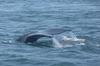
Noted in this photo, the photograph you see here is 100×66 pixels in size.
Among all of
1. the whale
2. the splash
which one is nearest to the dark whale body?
the whale

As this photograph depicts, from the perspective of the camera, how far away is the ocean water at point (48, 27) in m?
19.7

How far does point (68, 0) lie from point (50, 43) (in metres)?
16.2

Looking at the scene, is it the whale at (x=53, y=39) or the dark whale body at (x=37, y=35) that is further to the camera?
the whale at (x=53, y=39)

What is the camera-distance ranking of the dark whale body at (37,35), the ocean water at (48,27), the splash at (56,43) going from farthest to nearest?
the splash at (56,43), the dark whale body at (37,35), the ocean water at (48,27)

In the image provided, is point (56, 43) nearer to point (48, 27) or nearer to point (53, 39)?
point (53, 39)

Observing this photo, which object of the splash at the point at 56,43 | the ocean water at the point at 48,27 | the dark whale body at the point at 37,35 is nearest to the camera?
the ocean water at the point at 48,27

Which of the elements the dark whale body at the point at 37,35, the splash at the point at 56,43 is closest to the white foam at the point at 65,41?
the splash at the point at 56,43

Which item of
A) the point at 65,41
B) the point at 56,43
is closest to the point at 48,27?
the point at 65,41

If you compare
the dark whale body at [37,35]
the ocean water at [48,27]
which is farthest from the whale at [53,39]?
the ocean water at [48,27]

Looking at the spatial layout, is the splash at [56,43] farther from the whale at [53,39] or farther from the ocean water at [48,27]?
the ocean water at [48,27]

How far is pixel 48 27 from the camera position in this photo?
86.4ft

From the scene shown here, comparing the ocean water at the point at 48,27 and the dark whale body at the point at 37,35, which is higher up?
the dark whale body at the point at 37,35

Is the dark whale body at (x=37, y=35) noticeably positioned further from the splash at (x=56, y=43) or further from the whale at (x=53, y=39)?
the splash at (x=56, y=43)

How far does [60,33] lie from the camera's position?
2178cm
